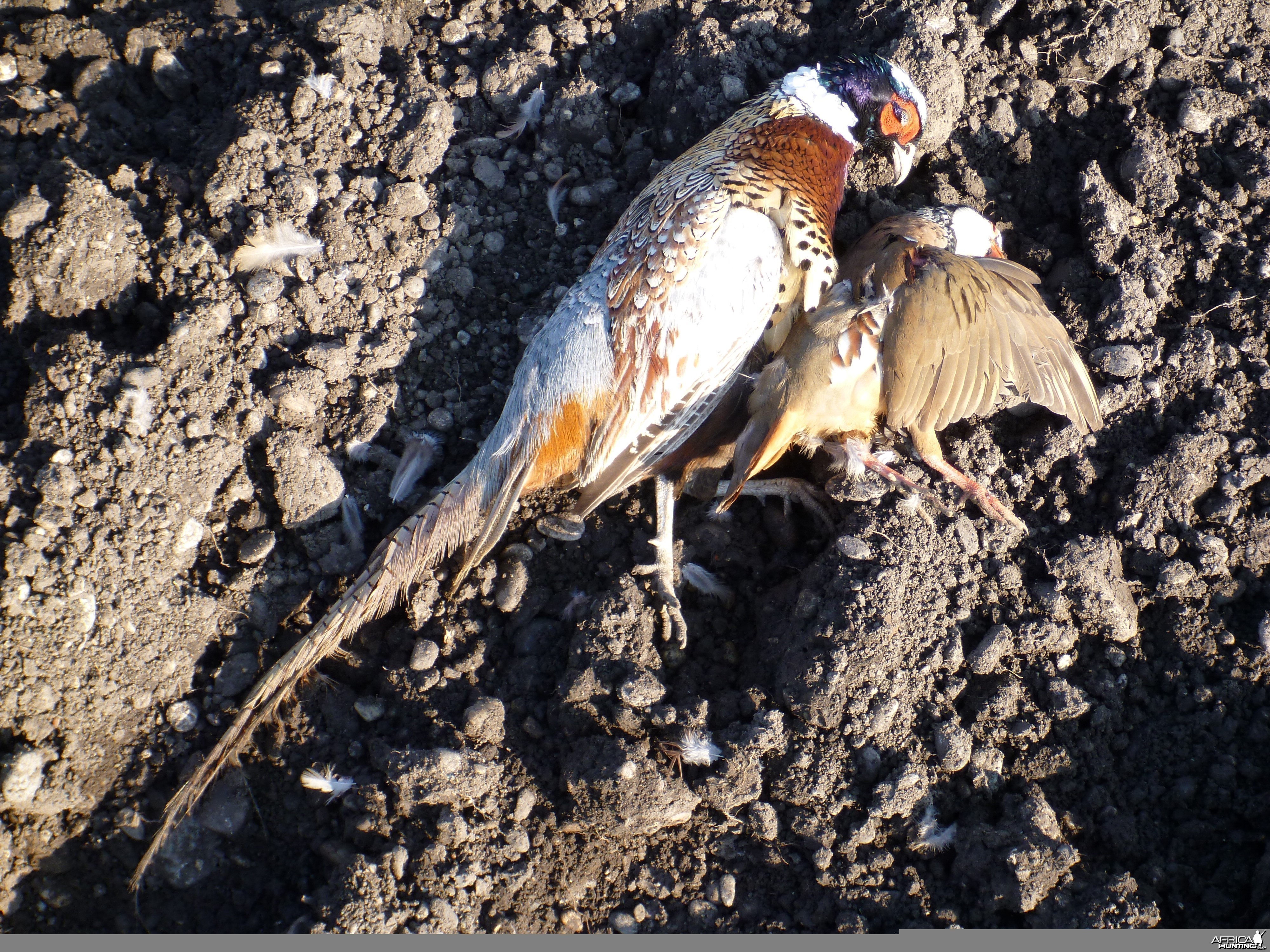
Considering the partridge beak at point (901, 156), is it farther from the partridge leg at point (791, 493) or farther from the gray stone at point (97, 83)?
the gray stone at point (97, 83)

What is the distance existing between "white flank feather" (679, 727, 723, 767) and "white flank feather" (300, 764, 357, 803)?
3.00 ft

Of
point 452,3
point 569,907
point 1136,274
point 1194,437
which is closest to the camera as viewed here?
point 569,907

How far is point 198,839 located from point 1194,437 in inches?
122

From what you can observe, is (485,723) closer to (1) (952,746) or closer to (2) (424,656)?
(2) (424,656)

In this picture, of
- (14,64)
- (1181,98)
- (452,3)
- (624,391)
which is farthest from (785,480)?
(14,64)

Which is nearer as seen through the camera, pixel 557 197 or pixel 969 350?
pixel 969 350

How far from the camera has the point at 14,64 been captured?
2.87 m

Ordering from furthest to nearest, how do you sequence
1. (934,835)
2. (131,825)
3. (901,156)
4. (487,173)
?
(487,173), (901,156), (131,825), (934,835)

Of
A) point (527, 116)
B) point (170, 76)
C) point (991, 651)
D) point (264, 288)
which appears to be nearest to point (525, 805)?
point (991, 651)

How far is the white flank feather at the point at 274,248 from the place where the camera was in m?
2.61

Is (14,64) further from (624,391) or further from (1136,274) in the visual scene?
(1136,274)

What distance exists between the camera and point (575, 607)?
2514 mm

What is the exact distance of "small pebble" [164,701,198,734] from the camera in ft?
7.80

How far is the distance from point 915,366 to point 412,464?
159 centimetres
